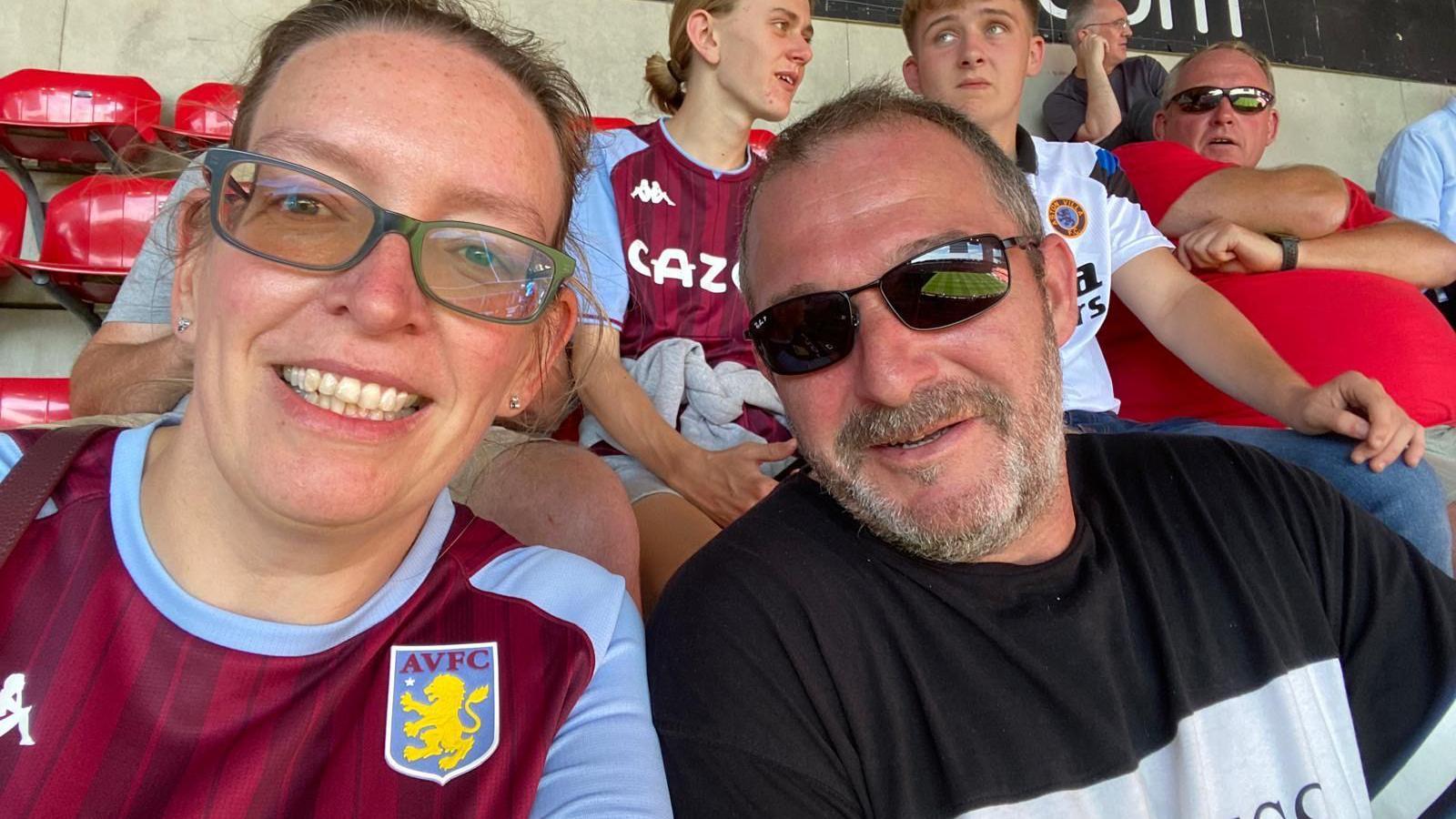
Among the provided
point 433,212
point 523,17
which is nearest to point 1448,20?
point 523,17

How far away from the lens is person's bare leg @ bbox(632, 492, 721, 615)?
1.66 m

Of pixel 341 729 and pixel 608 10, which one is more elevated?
pixel 608 10

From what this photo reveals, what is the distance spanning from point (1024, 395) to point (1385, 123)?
6714 millimetres

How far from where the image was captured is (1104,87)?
14.8ft

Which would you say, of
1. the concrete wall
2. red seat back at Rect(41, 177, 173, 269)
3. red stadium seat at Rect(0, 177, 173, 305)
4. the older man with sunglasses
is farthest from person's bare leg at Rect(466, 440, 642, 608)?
the concrete wall

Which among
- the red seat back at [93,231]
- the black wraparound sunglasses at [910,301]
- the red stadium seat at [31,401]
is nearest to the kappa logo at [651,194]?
the black wraparound sunglasses at [910,301]

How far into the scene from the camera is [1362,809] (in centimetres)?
112

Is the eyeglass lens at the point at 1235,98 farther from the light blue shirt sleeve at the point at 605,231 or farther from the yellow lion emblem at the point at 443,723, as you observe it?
the yellow lion emblem at the point at 443,723

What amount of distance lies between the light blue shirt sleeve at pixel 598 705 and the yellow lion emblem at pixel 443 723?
0.09 meters

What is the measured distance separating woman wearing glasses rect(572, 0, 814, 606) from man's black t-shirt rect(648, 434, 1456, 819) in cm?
61

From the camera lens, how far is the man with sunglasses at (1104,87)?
177 inches

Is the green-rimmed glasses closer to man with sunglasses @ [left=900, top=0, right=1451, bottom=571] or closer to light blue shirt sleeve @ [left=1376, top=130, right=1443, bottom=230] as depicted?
man with sunglasses @ [left=900, top=0, right=1451, bottom=571]

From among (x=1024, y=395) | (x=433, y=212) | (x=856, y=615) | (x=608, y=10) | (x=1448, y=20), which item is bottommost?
(x=856, y=615)

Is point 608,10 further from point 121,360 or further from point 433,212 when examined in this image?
point 433,212
